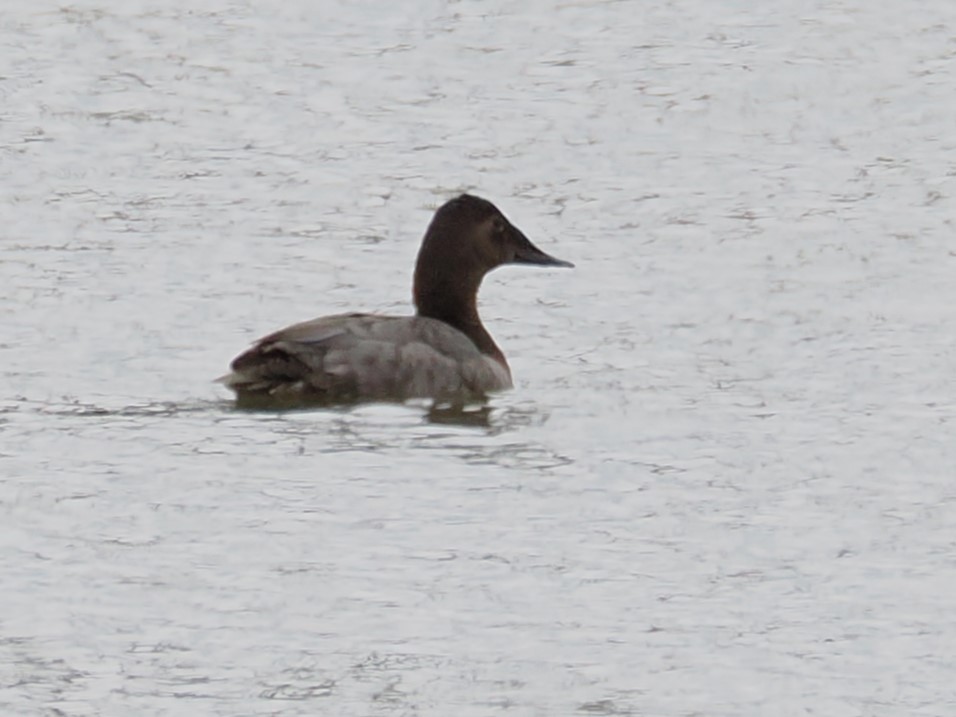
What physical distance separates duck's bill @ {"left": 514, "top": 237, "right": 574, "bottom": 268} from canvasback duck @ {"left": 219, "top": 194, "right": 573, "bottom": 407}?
0.05 feet

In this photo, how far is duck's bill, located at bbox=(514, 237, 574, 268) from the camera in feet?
38.5

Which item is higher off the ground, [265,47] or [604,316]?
[265,47]

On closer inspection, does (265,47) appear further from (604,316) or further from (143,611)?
(143,611)

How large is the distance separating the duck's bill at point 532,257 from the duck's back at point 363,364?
799mm

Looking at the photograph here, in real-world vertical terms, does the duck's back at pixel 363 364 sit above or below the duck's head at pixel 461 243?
below

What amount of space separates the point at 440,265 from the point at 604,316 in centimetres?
85

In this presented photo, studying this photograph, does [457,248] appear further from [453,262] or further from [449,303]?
[449,303]

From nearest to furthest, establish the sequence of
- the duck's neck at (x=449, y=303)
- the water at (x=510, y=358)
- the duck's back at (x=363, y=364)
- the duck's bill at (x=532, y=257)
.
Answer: the water at (x=510, y=358), the duck's back at (x=363, y=364), the duck's neck at (x=449, y=303), the duck's bill at (x=532, y=257)

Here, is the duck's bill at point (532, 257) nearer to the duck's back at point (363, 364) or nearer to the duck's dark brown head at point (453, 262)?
the duck's dark brown head at point (453, 262)

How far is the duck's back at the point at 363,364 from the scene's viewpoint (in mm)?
10500

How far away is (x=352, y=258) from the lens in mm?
12906

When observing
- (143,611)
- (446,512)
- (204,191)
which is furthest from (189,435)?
(204,191)

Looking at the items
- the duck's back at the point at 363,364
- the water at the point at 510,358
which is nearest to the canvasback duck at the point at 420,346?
the duck's back at the point at 363,364

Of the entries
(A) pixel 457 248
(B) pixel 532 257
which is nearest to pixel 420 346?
→ (A) pixel 457 248
